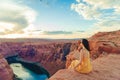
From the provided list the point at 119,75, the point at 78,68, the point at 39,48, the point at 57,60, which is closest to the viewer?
the point at 78,68

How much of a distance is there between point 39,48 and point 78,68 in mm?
66399

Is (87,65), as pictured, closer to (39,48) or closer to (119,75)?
(119,75)

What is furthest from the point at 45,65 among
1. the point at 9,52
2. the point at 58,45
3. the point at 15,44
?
the point at 15,44

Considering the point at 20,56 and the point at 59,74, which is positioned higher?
the point at 59,74

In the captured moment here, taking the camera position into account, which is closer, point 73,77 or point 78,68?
point 73,77

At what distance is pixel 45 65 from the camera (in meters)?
61.2

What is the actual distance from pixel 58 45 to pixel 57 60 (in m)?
8.09

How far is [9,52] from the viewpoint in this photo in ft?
247

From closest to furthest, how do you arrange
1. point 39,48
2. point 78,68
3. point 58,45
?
point 78,68
point 58,45
point 39,48

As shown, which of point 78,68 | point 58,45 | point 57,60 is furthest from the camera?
point 58,45

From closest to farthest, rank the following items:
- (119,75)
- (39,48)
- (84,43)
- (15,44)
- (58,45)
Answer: (84,43) < (119,75) < (58,45) < (39,48) < (15,44)

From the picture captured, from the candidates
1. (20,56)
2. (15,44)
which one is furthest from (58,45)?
(15,44)

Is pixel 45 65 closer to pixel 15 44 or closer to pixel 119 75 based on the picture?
pixel 15 44

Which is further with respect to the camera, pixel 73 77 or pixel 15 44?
pixel 15 44
